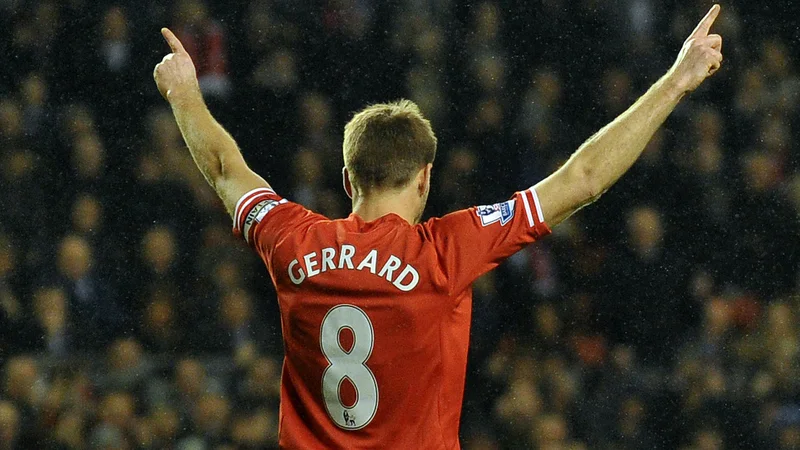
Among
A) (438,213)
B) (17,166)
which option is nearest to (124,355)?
(17,166)

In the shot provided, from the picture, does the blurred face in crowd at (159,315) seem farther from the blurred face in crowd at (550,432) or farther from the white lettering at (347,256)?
the white lettering at (347,256)

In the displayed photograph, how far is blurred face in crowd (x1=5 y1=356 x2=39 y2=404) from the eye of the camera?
14.8 ft

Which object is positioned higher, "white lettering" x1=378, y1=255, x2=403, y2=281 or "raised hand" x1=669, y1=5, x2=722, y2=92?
"raised hand" x1=669, y1=5, x2=722, y2=92

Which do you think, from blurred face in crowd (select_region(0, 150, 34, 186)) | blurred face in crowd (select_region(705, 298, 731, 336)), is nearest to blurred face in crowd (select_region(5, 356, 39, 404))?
blurred face in crowd (select_region(0, 150, 34, 186))

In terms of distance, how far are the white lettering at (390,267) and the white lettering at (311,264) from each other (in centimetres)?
11

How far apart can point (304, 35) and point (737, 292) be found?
6.83 feet

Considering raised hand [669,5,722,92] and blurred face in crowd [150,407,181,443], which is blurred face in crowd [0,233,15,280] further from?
raised hand [669,5,722,92]

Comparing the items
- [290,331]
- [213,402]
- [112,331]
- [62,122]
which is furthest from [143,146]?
[290,331]

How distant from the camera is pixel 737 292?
475 cm

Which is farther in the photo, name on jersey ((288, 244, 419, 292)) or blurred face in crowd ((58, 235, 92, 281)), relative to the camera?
blurred face in crowd ((58, 235, 92, 281))

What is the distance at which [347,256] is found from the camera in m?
1.99

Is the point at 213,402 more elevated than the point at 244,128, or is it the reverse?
the point at 244,128

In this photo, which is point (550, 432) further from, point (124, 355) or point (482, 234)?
point (482, 234)

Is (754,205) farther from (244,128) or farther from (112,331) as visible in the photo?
(112,331)
